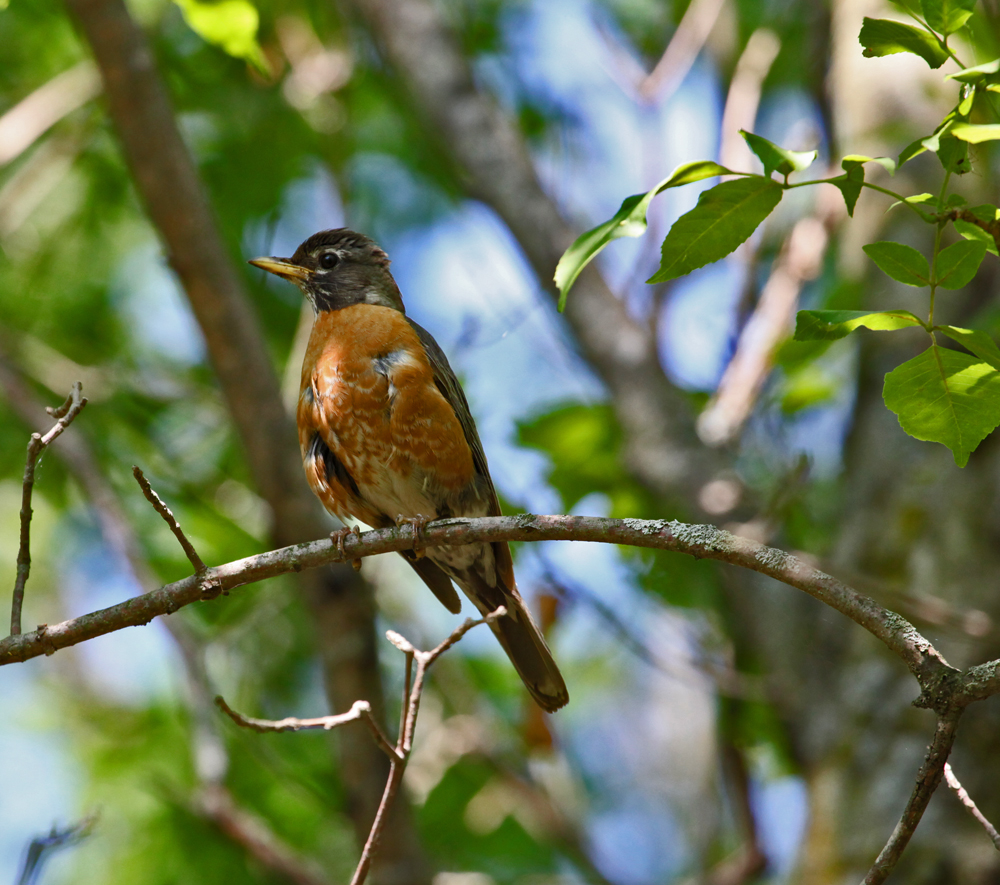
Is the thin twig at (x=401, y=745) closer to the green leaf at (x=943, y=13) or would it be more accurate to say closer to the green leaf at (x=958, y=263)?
the green leaf at (x=958, y=263)

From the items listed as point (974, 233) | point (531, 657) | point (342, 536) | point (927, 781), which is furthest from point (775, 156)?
point (531, 657)

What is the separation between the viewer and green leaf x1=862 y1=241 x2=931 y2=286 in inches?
78.2

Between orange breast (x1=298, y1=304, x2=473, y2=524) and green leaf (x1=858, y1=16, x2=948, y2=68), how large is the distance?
9.05ft

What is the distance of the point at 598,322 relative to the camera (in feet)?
18.9

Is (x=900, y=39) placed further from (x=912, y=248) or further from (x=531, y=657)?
(x=531, y=657)

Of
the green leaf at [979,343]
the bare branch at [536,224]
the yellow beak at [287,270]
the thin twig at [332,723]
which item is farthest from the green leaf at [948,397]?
the yellow beak at [287,270]

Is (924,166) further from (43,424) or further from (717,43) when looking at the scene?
(43,424)

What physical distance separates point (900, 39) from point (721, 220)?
1.64 feet

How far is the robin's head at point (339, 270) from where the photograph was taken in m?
5.48

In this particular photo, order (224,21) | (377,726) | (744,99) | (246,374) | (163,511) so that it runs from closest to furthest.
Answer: (163,511)
(377,726)
(224,21)
(246,374)
(744,99)

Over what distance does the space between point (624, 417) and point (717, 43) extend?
397 cm

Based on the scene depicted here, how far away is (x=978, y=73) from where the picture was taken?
1.79 meters

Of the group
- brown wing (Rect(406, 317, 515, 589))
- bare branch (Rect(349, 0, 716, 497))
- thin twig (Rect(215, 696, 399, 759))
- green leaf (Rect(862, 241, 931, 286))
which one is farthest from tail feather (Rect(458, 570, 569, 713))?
green leaf (Rect(862, 241, 931, 286))

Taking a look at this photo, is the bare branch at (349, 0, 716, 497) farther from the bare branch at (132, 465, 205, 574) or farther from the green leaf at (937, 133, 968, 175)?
the green leaf at (937, 133, 968, 175)
